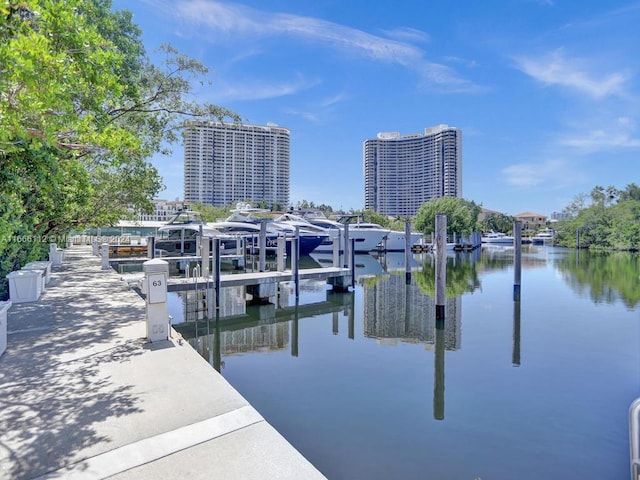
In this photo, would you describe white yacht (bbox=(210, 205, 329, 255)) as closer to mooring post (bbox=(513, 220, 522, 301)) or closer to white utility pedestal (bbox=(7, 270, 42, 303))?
mooring post (bbox=(513, 220, 522, 301))

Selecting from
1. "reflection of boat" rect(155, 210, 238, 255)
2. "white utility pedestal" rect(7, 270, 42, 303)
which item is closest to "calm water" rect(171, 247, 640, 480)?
"white utility pedestal" rect(7, 270, 42, 303)

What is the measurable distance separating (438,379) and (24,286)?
884 centimetres

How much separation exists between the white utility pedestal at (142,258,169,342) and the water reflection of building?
222 inches

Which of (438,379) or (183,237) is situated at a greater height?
(183,237)

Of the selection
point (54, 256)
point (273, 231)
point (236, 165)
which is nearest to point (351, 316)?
point (54, 256)

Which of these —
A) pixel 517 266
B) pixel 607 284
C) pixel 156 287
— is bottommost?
pixel 607 284

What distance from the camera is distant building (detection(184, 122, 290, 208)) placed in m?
101

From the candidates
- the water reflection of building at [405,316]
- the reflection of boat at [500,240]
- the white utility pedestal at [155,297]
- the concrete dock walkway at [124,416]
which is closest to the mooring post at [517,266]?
the water reflection of building at [405,316]

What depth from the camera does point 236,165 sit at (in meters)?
103

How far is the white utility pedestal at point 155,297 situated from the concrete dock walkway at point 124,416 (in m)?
0.19

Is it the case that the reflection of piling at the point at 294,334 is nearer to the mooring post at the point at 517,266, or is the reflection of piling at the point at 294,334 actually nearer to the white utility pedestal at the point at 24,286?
the white utility pedestal at the point at 24,286

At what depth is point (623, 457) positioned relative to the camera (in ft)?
14.7

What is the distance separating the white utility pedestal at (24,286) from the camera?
26.7 ft

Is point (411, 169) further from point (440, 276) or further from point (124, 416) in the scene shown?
point (124, 416)
